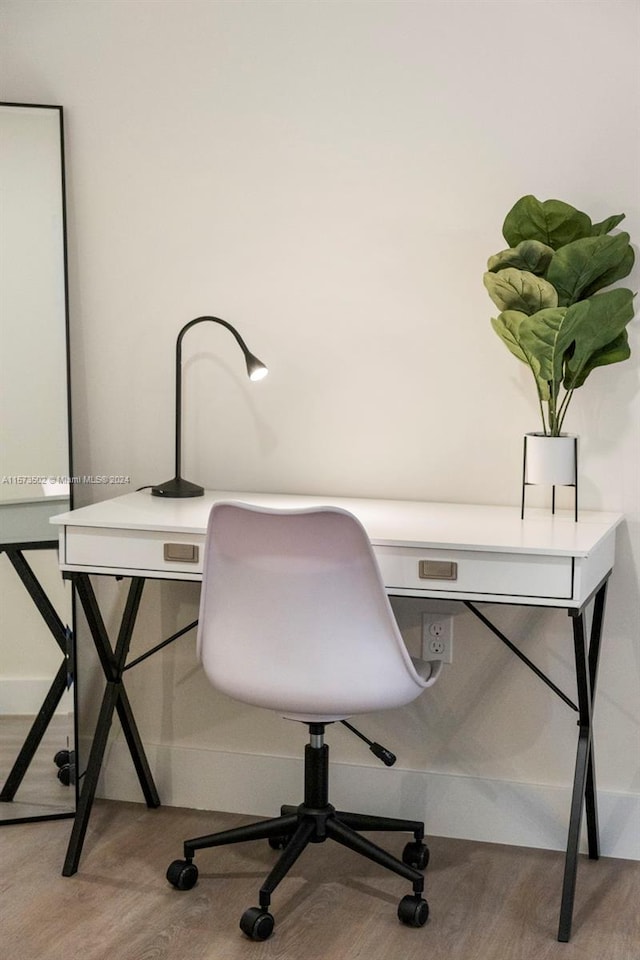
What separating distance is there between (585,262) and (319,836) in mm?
1400

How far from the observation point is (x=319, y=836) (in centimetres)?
251

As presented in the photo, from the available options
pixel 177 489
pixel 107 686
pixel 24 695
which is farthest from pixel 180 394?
pixel 24 695

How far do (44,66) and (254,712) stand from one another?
1805 millimetres

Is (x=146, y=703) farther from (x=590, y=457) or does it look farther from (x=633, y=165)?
(x=633, y=165)

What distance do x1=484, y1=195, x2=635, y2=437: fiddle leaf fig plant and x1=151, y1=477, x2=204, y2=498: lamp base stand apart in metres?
0.85

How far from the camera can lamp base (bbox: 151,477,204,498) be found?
9.24ft

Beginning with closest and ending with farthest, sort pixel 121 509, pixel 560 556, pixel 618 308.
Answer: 1. pixel 560 556
2. pixel 618 308
3. pixel 121 509

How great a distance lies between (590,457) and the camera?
273cm

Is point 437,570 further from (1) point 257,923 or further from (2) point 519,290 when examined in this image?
(1) point 257,923

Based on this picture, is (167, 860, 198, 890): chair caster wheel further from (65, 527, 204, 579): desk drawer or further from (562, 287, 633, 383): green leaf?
(562, 287, 633, 383): green leaf

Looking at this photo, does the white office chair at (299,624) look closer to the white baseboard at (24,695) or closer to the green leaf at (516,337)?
the green leaf at (516,337)

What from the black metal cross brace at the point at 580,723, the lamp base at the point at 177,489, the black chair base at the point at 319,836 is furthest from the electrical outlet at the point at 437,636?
the lamp base at the point at 177,489

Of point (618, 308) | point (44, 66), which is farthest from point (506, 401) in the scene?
point (44, 66)

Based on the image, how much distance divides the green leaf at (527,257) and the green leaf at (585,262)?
35 mm
